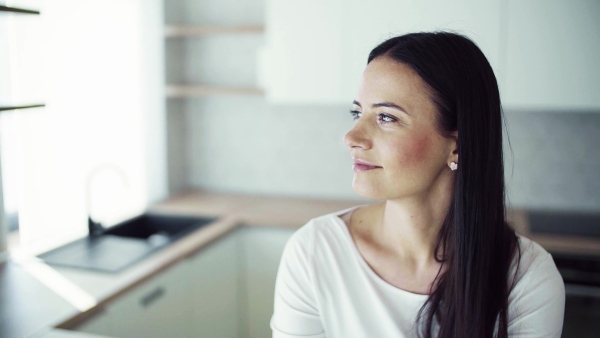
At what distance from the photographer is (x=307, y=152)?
10.7 feet

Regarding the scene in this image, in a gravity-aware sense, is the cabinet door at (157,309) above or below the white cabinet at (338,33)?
below

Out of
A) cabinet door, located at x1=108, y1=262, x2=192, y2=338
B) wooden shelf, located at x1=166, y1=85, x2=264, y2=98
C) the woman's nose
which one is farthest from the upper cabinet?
the woman's nose

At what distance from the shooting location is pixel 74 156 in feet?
8.63

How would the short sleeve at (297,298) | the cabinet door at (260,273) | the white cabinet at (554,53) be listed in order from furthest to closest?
the cabinet door at (260,273) < the white cabinet at (554,53) < the short sleeve at (297,298)

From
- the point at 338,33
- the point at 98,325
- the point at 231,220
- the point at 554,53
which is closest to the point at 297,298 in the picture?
the point at 98,325

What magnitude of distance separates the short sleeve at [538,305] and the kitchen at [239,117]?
0.66m

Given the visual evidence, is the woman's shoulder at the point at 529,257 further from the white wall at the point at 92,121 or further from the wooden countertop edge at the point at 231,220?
the white wall at the point at 92,121

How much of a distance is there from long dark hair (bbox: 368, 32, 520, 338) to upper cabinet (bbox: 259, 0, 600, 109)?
125 centimetres

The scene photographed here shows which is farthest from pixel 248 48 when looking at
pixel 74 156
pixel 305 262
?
pixel 305 262

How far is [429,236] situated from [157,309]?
120 cm

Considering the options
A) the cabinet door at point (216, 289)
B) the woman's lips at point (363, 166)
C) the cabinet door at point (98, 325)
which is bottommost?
the cabinet door at point (216, 289)

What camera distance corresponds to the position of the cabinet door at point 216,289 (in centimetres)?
246

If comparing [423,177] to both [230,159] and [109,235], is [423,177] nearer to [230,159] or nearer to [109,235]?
[109,235]

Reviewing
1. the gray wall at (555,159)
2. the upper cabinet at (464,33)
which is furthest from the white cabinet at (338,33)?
the gray wall at (555,159)
